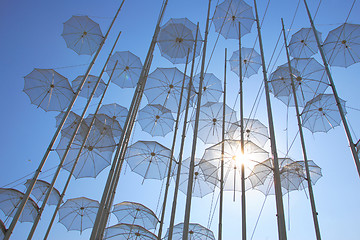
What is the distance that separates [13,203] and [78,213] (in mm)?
4289

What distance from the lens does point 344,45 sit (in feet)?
46.3

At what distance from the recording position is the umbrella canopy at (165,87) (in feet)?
47.8

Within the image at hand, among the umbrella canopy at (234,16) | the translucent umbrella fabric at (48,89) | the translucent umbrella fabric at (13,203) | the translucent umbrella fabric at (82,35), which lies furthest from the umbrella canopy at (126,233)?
the umbrella canopy at (234,16)

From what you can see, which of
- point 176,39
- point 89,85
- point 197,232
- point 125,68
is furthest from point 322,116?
point 89,85

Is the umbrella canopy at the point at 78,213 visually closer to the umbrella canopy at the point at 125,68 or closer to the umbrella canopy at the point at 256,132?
the umbrella canopy at the point at 125,68

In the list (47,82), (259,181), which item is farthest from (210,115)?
(47,82)

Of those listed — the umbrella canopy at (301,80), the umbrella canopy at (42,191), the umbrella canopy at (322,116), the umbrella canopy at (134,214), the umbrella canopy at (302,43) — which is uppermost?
the umbrella canopy at (302,43)

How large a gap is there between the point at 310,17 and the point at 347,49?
15.4 feet

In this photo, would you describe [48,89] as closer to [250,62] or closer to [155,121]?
[155,121]

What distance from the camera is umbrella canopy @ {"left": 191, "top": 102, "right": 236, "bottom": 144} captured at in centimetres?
1669

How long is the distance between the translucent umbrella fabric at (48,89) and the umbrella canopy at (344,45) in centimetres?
1474

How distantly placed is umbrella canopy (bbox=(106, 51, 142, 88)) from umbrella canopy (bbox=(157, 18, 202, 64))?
14.5ft

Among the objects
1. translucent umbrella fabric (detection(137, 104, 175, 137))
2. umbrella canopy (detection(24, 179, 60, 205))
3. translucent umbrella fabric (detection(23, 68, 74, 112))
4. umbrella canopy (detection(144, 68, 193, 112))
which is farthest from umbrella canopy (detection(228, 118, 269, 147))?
umbrella canopy (detection(24, 179, 60, 205))

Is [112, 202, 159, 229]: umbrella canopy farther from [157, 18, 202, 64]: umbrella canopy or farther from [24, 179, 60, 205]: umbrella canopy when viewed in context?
[157, 18, 202, 64]: umbrella canopy
